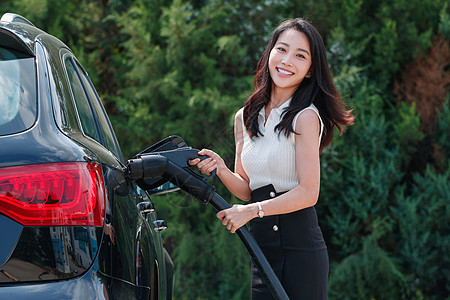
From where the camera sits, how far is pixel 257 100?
2850 mm

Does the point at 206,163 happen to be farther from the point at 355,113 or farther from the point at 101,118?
the point at 355,113

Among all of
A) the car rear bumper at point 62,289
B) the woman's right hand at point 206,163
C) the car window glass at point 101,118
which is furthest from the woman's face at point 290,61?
the car rear bumper at point 62,289

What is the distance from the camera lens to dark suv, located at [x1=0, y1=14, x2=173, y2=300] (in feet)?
5.26

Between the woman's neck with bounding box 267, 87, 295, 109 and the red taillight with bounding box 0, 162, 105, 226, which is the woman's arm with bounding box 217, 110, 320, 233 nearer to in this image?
the woman's neck with bounding box 267, 87, 295, 109

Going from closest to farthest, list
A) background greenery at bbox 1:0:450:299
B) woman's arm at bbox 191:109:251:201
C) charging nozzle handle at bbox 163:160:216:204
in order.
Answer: charging nozzle handle at bbox 163:160:216:204 < woman's arm at bbox 191:109:251:201 < background greenery at bbox 1:0:450:299

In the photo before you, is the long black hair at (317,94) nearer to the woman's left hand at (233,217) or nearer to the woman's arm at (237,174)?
the woman's arm at (237,174)

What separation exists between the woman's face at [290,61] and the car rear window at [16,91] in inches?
A: 44.1

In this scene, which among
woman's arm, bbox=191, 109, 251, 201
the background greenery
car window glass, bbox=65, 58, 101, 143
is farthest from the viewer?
the background greenery

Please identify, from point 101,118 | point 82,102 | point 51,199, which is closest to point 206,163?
point 82,102

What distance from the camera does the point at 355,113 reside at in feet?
19.4

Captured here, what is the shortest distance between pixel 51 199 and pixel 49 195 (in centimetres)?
1

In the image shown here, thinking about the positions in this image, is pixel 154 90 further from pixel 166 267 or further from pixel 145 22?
pixel 166 267

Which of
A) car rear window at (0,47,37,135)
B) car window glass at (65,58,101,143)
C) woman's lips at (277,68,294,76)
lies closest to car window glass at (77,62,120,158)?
car window glass at (65,58,101,143)

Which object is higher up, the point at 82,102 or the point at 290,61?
the point at 290,61
